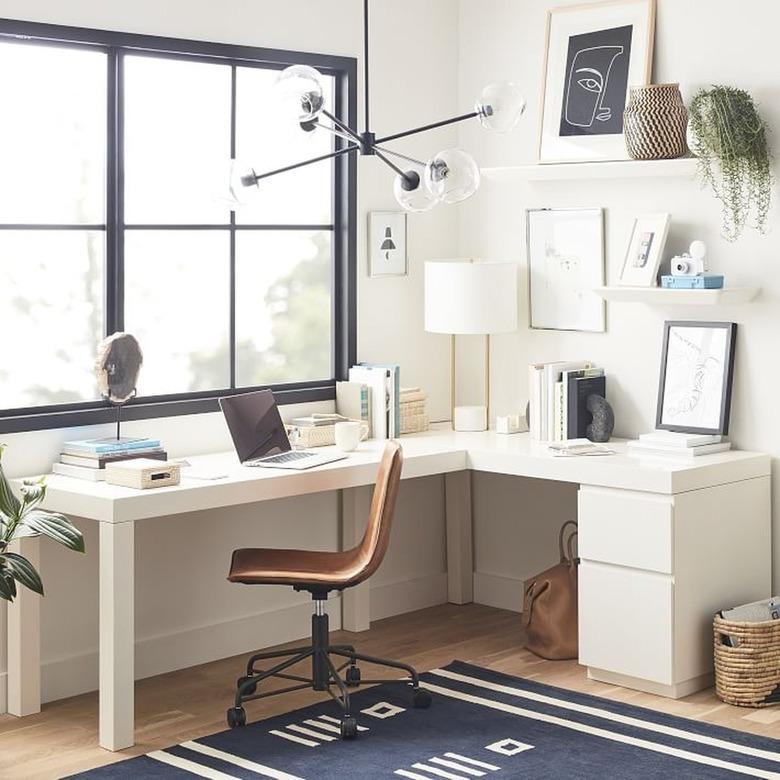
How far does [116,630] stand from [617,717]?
157cm

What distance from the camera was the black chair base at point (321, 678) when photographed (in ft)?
13.9

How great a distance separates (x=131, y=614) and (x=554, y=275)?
2276 millimetres

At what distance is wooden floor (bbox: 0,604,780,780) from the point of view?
407 centimetres

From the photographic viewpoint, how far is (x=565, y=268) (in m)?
5.41

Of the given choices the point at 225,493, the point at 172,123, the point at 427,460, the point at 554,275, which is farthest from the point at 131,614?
the point at 554,275

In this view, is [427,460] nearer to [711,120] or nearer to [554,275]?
[554,275]

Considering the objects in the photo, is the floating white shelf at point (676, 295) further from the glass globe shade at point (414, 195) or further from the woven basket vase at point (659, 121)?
the glass globe shade at point (414, 195)

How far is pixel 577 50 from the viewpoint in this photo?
527cm

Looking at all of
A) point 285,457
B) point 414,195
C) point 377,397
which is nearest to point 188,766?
point 285,457

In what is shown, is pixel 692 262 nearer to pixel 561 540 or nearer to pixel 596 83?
pixel 596 83

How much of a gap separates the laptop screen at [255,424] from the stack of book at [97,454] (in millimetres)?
263

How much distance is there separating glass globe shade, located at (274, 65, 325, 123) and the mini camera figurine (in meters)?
1.68

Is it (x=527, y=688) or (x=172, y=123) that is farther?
(x=172, y=123)

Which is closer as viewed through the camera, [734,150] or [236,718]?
[236,718]
